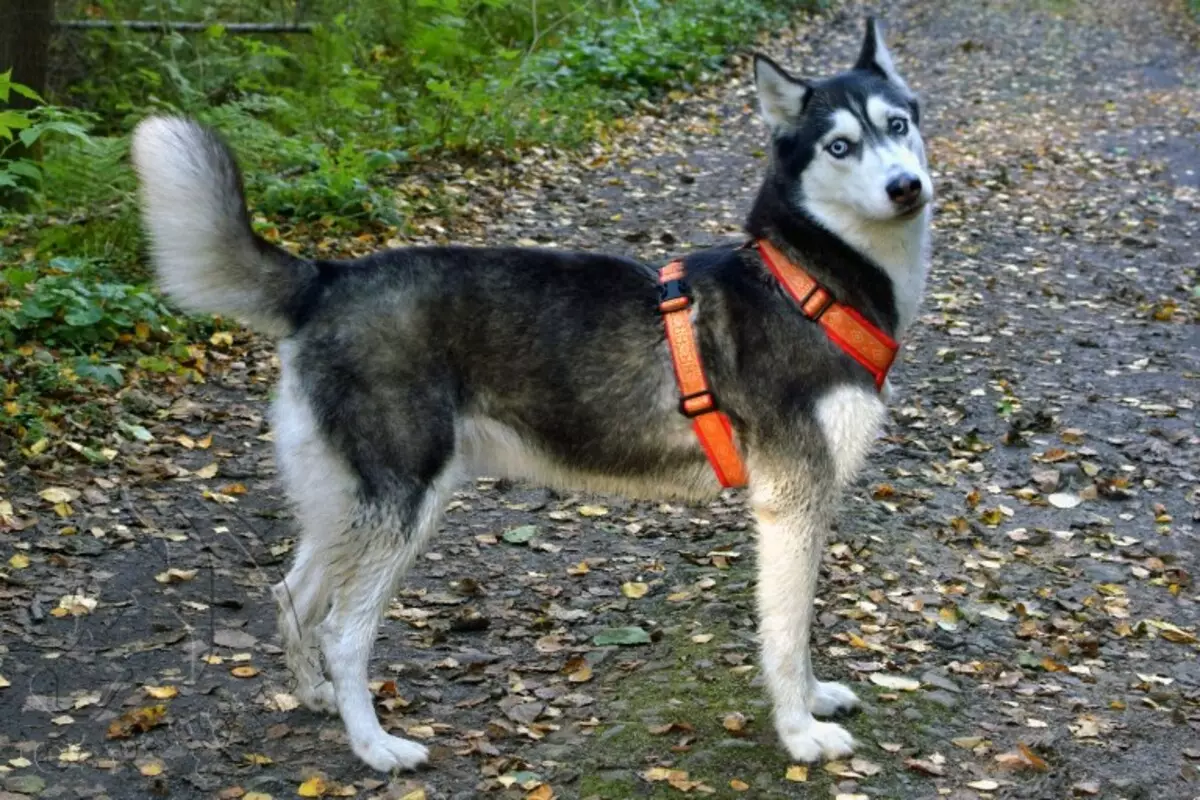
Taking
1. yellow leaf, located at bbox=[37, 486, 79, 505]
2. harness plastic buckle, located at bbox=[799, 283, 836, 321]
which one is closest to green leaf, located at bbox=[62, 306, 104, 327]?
yellow leaf, located at bbox=[37, 486, 79, 505]

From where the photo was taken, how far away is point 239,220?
148 inches

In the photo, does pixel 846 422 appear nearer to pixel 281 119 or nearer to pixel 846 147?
pixel 846 147

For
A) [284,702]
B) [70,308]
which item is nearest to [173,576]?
[284,702]

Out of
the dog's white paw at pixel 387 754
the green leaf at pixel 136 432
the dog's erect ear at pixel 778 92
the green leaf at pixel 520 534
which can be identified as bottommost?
the green leaf at pixel 520 534

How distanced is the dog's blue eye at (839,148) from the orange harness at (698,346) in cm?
38

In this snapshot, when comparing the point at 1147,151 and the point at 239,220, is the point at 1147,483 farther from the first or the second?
the point at 1147,151

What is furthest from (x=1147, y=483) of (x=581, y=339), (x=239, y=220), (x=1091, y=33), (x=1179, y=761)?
(x=1091, y=33)

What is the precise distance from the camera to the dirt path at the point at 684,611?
4000 millimetres

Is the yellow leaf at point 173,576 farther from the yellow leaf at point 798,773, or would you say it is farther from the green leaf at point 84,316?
the yellow leaf at point 798,773

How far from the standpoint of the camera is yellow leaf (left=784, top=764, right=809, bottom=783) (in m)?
3.95

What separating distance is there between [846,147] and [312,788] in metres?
2.63

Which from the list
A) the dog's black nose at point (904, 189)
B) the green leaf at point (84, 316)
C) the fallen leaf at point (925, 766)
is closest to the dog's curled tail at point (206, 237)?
→ the dog's black nose at point (904, 189)

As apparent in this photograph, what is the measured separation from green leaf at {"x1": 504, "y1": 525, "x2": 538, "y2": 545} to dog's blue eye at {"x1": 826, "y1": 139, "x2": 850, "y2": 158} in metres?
2.50

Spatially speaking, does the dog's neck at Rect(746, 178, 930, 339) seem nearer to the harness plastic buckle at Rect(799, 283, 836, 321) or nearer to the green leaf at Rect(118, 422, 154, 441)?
the harness plastic buckle at Rect(799, 283, 836, 321)
